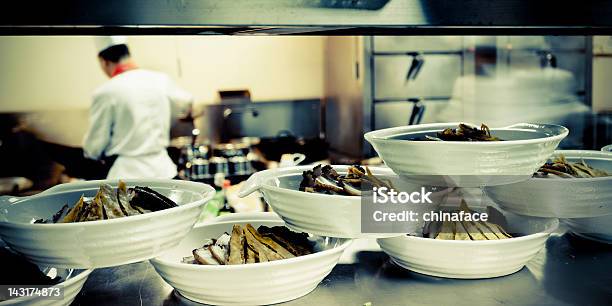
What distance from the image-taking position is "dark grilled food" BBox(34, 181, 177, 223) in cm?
106

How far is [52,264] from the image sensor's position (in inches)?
40.8

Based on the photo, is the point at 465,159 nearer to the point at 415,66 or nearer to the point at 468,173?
the point at 468,173

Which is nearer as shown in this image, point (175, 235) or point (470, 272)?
point (175, 235)

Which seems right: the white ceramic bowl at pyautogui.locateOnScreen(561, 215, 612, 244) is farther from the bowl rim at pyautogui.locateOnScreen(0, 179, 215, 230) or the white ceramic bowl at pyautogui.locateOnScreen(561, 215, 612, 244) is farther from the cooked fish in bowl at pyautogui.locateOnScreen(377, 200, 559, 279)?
the bowl rim at pyautogui.locateOnScreen(0, 179, 215, 230)

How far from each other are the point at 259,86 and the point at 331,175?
15.0 ft

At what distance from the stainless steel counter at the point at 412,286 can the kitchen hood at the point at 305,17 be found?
21.1 inches

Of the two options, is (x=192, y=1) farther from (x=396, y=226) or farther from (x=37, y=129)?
(x=37, y=129)

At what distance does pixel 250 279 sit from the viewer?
3.54ft

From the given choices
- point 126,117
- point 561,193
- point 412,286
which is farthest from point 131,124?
point 561,193

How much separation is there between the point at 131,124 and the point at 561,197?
10.9ft

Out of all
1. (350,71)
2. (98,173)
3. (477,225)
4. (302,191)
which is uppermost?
(350,71)

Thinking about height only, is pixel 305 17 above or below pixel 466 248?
above

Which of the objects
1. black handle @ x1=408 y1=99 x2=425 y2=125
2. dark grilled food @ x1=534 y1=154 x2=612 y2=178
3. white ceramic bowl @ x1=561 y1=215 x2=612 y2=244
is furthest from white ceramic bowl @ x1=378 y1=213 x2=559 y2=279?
black handle @ x1=408 y1=99 x2=425 y2=125

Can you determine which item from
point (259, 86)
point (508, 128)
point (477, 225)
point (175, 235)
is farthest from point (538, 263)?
point (259, 86)
